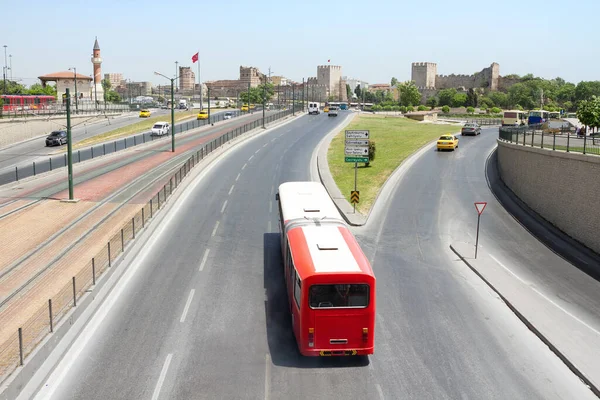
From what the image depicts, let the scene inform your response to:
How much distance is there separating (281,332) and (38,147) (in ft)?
206

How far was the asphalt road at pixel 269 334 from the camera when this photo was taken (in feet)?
48.1

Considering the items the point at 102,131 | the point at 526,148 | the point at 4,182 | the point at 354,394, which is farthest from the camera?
the point at 102,131

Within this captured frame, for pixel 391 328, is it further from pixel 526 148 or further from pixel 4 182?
pixel 4 182

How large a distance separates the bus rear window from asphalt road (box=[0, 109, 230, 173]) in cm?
3063

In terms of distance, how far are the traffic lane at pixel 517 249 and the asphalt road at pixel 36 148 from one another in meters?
25.9

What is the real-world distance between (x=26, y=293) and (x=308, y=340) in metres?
10.9

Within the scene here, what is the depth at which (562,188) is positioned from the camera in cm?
3167

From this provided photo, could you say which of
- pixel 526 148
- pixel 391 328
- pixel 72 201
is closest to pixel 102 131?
pixel 72 201

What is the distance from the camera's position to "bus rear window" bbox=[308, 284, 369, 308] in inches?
604

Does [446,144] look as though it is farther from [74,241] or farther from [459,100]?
[459,100]

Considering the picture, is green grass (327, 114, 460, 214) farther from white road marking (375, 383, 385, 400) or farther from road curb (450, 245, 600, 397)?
white road marking (375, 383, 385, 400)

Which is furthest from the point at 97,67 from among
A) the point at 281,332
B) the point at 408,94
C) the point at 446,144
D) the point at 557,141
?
the point at 281,332

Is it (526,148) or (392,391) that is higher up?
(526,148)

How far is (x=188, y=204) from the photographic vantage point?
3528 centimetres
